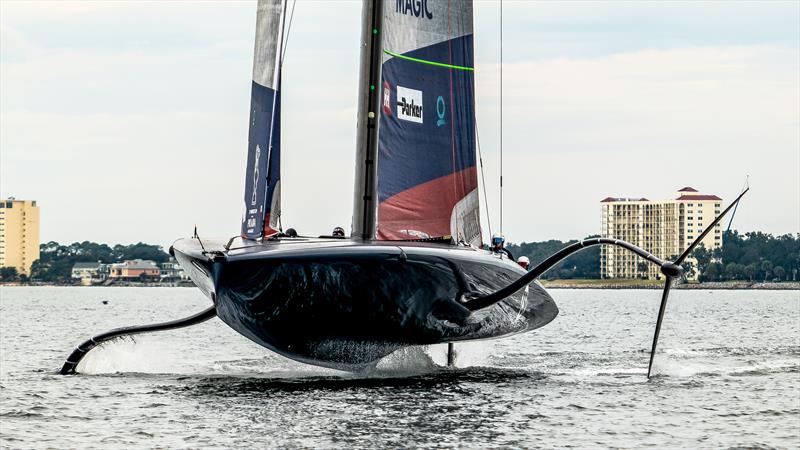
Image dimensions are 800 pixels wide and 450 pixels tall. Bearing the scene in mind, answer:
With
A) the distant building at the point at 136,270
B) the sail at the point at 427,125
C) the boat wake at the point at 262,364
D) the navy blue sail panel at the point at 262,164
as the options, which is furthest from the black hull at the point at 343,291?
the distant building at the point at 136,270

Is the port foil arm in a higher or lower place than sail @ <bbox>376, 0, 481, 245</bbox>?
lower

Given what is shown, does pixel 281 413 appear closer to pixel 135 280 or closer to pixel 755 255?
pixel 755 255

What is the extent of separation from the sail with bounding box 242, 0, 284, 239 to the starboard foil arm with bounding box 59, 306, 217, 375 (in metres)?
1.29

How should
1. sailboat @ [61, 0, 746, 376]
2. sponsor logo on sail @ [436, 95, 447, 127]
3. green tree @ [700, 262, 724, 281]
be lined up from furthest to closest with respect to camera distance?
1. green tree @ [700, 262, 724, 281]
2. sponsor logo on sail @ [436, 95, 447, 127]
3. sailboat @ [61, 0, 746, 376]

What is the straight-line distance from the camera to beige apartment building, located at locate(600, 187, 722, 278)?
512 feet

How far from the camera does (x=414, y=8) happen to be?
16.8 m

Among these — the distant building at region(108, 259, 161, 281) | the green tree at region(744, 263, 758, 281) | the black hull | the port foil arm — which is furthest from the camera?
the distant building at region(108, 259, 161, 281)

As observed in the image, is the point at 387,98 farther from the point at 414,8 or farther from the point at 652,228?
the point at 652,228

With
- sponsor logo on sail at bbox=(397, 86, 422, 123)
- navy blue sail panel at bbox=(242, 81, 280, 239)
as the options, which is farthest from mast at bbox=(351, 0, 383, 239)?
navy blue sail panel at bbox=(242, 81, 280, 239)

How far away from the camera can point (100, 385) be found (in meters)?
17.9

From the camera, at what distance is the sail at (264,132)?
52.0 ft

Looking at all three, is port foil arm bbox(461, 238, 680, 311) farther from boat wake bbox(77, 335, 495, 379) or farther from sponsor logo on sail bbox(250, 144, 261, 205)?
sponsor logo on sail bbox(250, 144, 261, 205)

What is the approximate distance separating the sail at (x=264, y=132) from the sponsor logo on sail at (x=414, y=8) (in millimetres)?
1474

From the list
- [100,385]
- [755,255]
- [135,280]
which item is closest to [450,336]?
[100,385]
